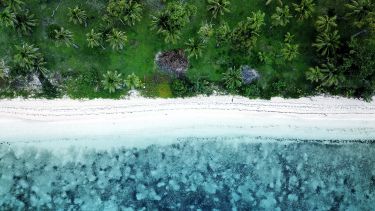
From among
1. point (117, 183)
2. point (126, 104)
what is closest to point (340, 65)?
point (126, 104)

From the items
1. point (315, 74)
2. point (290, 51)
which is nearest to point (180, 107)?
point (290, 51)

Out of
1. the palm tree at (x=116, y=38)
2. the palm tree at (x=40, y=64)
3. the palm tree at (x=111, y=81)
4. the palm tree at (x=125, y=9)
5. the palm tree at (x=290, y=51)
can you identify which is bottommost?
the palm tree at (x=111, y=81)

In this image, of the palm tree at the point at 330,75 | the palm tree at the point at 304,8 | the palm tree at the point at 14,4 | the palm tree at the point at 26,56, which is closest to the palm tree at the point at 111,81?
the palm tree at the point at 26,56

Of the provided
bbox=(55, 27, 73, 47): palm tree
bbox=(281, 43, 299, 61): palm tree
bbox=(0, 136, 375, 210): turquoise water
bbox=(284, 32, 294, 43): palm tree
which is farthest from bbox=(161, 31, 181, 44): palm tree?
bbox=(284, 32, 294, 43): palm tree

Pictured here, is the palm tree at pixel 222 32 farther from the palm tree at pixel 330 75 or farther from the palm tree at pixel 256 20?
the palm tree at pixel 330 75

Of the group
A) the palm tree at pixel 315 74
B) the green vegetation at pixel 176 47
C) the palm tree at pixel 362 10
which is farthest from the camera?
the green vegetation at pixel 176 47

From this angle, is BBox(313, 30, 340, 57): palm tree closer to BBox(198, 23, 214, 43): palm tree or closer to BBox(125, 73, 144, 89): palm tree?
BBox(198, 23, 214, 43): palm tree

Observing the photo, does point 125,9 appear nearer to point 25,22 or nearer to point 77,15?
point 77,15
